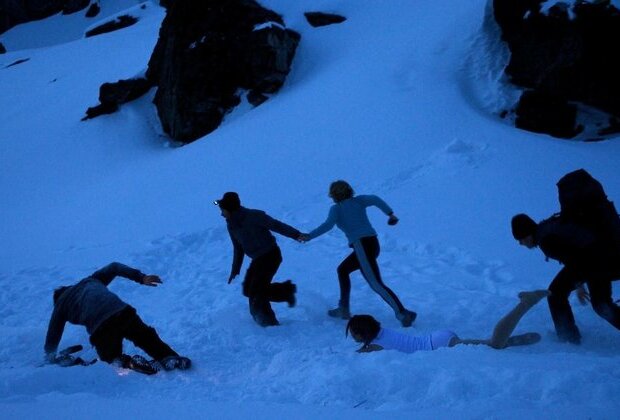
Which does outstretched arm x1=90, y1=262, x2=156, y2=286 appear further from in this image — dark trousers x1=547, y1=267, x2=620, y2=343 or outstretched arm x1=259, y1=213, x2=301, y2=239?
dark trousers x1=547, y1=267, x2=620, y2=343

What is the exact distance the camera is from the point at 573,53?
38.9 feet

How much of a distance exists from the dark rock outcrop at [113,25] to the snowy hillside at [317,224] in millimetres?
17303

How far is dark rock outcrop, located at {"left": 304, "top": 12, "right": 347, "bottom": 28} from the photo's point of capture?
67.0ft

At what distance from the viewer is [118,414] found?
2.74 metres

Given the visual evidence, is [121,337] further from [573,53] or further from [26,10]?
[26,10]

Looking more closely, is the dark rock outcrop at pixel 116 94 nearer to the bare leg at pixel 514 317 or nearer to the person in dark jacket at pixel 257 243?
the person in dark jacket at pixel 257 243

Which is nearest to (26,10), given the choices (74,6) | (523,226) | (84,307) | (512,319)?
(74,6)

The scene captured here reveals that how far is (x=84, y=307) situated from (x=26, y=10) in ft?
203

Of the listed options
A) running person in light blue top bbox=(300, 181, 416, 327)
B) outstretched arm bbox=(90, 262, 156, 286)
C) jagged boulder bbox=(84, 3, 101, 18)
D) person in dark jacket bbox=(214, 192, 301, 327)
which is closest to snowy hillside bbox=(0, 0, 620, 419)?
person in dark jacket bbox=(214, 192, 301, 327)

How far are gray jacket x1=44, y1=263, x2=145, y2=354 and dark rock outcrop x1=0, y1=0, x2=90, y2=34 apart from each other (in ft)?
190

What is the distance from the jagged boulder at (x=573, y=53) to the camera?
1153 cm

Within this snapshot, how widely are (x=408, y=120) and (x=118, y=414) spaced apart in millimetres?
10999

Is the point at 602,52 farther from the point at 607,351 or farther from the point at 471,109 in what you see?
the point at 607,351

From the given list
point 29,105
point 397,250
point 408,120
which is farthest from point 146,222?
point 29,105
